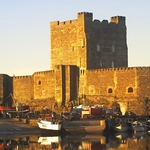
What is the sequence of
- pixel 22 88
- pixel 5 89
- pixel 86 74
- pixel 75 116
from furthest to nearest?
pixel 5 89 < pixel 22 88 < pixel 86 74 < pixel 75 116

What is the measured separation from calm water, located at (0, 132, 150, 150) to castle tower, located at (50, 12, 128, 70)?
21.5 metres

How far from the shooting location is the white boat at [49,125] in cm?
8012

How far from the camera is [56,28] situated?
10488 centimetres

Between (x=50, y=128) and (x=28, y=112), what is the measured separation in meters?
10.4

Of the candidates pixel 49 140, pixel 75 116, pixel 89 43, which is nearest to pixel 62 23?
pixel 89 43

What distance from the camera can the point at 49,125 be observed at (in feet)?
265

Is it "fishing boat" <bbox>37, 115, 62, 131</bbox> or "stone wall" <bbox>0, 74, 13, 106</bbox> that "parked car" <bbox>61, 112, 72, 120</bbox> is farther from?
"stone wall" <bbox>0, 74, 13, 106</bbox>

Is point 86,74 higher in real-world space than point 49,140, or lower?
higher

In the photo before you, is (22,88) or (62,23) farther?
(22,88)

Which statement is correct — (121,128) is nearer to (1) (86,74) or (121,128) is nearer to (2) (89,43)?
(1) (86,74)

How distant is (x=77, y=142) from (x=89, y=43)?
29.9 m

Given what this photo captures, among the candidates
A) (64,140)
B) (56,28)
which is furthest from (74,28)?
(64,140)

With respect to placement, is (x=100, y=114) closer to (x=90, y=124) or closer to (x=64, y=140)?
(x=90, y=124)

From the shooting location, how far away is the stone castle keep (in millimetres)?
94438
